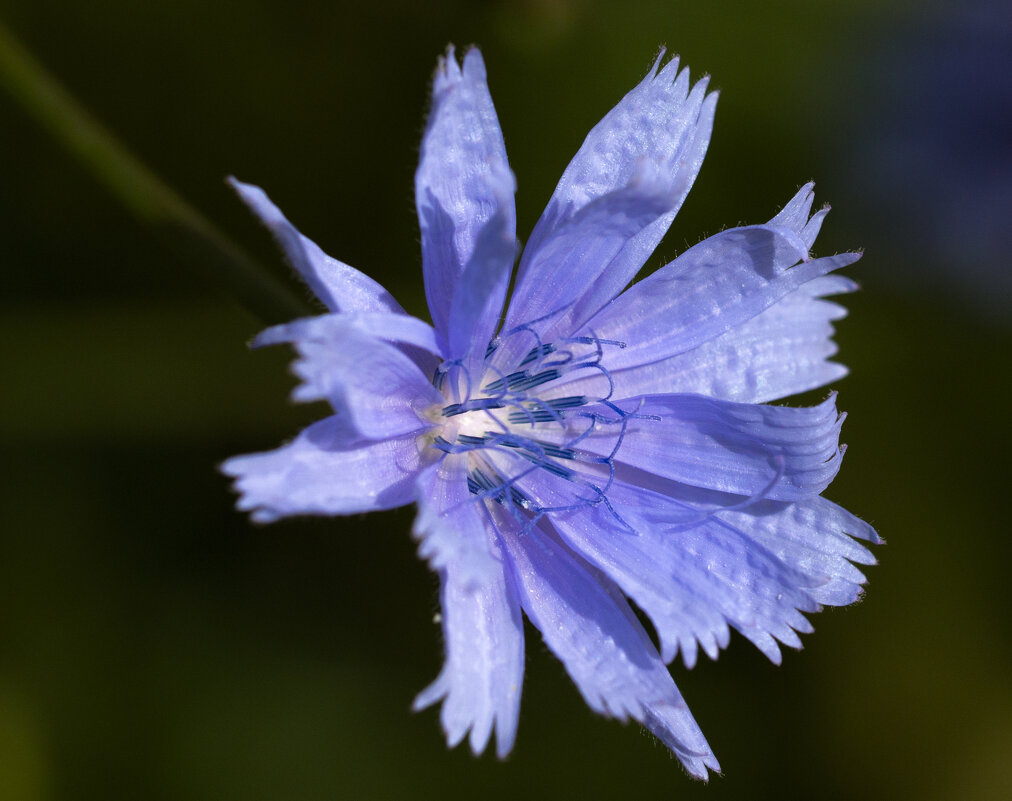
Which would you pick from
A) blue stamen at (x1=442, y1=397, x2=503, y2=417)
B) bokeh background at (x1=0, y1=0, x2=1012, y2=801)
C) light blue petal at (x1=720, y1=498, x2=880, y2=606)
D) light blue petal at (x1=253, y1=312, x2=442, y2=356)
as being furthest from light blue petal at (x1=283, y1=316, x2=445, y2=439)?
bokeh background at (x1=0, y1=0, x2=1012, y2=801)

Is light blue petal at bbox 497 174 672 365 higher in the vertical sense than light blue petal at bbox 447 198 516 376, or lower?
higher

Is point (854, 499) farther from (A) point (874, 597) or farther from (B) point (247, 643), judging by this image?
(B) point (247, 643)

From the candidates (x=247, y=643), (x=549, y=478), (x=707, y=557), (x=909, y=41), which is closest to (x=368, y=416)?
(x=549, y=478)

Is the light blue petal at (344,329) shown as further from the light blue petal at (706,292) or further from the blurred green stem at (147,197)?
the light blue petal at (706,292)

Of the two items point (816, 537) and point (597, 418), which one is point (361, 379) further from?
point (816, 537)

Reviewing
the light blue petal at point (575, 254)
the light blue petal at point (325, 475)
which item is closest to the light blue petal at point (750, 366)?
the light blue petal at point (575, 254)

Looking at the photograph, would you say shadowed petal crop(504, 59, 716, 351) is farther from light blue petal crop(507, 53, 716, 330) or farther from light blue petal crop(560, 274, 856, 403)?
light blue petal crop(560, 274, 856, 403)
